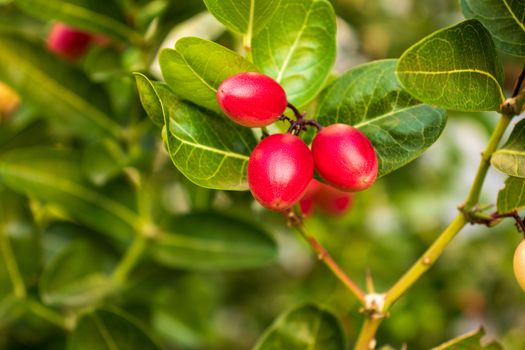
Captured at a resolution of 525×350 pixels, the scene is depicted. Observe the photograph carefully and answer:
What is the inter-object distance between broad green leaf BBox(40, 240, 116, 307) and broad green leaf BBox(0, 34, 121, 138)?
0.24 meters

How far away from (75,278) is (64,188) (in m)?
0.18

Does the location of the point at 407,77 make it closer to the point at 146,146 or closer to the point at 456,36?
the point at 456,36

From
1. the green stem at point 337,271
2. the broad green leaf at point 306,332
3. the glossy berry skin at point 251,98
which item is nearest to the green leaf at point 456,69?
the glossy berry skin at point 251,98

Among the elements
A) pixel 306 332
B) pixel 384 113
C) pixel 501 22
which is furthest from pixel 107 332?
pixel 501 22

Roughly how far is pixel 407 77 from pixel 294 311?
16.3 inches

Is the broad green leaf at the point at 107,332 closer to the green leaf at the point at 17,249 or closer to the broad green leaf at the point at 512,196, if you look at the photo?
the green leaf at the point at 17,249

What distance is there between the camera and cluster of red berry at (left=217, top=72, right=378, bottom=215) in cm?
63

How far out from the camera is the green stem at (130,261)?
4.24 feet

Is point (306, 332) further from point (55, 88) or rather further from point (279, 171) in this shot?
point (55, 88)

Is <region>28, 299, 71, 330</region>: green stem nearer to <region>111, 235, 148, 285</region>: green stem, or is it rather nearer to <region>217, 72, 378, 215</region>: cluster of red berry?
<region>111, 235, 148, 285</region>: green stem

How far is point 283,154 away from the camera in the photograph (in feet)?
2.08

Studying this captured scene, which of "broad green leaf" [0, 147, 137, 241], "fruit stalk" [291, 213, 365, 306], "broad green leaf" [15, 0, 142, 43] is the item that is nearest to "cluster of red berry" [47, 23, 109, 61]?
"broad green leaf" [15, 0, 142, 43]

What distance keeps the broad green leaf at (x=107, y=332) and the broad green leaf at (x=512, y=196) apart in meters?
0.52

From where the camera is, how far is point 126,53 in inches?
49.1
